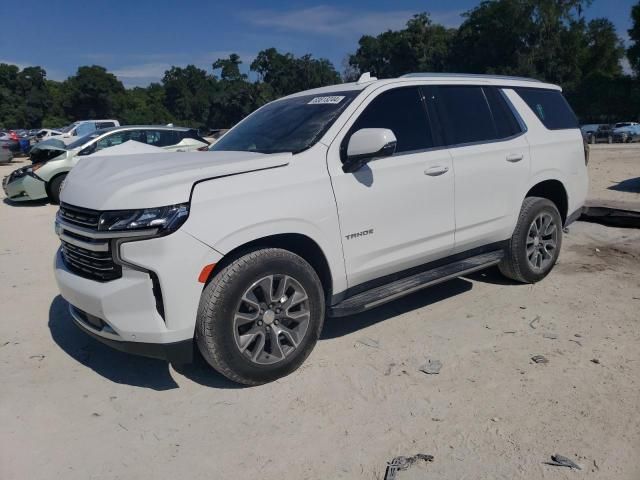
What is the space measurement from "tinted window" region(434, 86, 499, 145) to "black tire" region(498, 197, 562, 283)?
0.79 metres

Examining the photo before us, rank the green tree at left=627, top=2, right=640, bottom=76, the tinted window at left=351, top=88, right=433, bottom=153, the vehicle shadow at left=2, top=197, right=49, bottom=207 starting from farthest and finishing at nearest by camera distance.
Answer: the green tree at left=627, top=2, right=640, bottom=76, the vehicle shadow at left=2, top=197, right=49, bottom=207, the tinted window at left=351, top=88, right=433, bottom=153

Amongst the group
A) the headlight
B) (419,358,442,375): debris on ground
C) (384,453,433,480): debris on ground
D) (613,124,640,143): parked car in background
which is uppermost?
the headlight

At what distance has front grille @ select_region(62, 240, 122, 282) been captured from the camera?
3.11 m

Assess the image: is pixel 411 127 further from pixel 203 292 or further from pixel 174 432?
pixel 174 432

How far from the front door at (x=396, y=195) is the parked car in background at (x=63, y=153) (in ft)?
22.7

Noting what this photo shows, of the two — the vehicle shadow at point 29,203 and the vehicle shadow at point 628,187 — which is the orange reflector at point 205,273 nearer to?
the vehicle shadow at point 29,203

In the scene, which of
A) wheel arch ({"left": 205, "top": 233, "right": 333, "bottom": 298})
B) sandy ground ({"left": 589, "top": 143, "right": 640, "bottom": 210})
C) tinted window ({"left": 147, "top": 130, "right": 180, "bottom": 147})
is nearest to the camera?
wheel arch ({"left": 205, "top": 233, "right": 333, "bottom": 298})

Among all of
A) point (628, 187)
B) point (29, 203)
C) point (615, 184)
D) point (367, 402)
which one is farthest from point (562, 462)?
point (29, 203)

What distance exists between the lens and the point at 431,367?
12.0ft

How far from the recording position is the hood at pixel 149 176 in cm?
304

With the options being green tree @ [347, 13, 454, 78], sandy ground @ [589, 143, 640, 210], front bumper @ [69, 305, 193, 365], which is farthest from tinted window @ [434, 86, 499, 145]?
green tree @ [347, 13, 454, 78]

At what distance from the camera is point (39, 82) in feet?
324

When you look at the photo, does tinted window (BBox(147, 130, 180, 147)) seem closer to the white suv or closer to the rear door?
the white suv

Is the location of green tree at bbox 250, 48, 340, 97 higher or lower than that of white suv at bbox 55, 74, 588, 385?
higher
